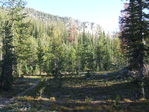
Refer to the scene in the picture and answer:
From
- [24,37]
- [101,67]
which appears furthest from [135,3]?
[101,67]

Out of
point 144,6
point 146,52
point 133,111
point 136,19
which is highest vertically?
point 144,6

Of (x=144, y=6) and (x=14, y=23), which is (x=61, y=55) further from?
(x=144, y=6)

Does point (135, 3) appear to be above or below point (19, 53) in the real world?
above

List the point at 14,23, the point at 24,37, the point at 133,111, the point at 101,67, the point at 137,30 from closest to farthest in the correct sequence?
the point at 133,111, the point at 137,30, the point at 14,23, the point at 24,37, the point at 101,67

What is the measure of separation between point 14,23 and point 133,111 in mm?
27488

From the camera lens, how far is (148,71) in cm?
1922

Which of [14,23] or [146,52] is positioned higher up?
[14,23]

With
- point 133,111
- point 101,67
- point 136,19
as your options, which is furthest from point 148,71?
point 101,67

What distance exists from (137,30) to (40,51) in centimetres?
3575

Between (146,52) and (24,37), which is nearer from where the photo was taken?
(146,52)

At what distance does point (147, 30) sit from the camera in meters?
14.8

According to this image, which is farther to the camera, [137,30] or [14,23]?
[14,23]

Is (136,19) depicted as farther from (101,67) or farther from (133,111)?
(101,67)

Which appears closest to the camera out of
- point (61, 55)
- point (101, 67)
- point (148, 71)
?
point (148, 71)
